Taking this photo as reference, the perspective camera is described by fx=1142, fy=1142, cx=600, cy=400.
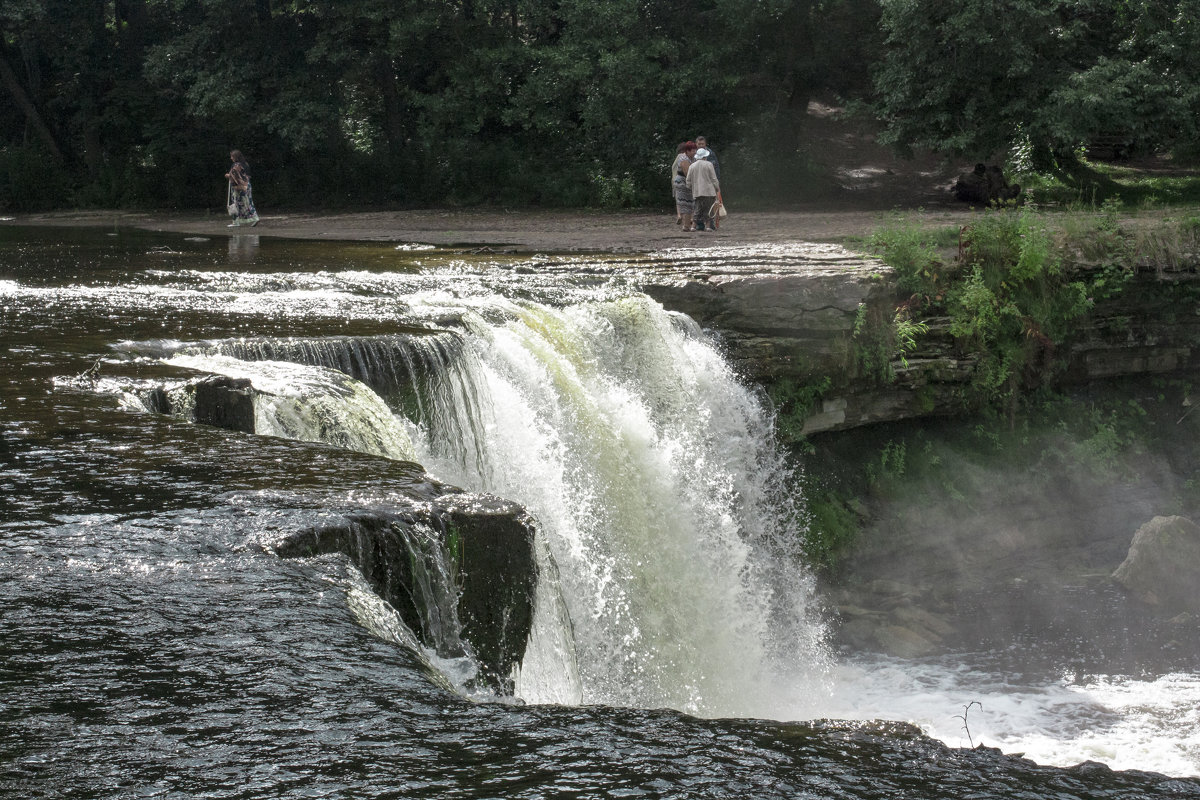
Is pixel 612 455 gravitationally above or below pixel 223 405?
below

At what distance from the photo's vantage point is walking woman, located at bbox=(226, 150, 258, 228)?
1991 centimetres

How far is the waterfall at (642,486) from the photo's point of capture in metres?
8.36

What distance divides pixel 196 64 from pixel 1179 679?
22.2 meters

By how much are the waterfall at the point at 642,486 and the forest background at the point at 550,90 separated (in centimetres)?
956

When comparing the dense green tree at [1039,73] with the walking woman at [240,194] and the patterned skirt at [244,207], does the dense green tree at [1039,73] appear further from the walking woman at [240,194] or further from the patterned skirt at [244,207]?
the patterned skirt at [244,207]

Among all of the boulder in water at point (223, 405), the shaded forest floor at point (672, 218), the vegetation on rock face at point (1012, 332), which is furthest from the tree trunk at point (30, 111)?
the boulder in water at point (223, 405)

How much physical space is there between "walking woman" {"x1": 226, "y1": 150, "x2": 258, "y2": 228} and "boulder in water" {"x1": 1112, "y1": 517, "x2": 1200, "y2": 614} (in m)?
15.2

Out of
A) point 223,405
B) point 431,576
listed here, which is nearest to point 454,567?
point 431,576

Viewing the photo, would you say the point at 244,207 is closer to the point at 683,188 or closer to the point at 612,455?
the point at 683,188

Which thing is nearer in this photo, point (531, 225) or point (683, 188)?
point (683, 188)

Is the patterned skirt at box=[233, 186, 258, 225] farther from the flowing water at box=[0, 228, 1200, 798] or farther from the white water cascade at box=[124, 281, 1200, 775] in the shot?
the white water cascade at box=[124, 281, 1200, 775]

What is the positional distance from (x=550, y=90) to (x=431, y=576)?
18.8 meters

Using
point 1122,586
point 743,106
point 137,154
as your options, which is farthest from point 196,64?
point 1122,586

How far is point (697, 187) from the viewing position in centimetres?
1606
